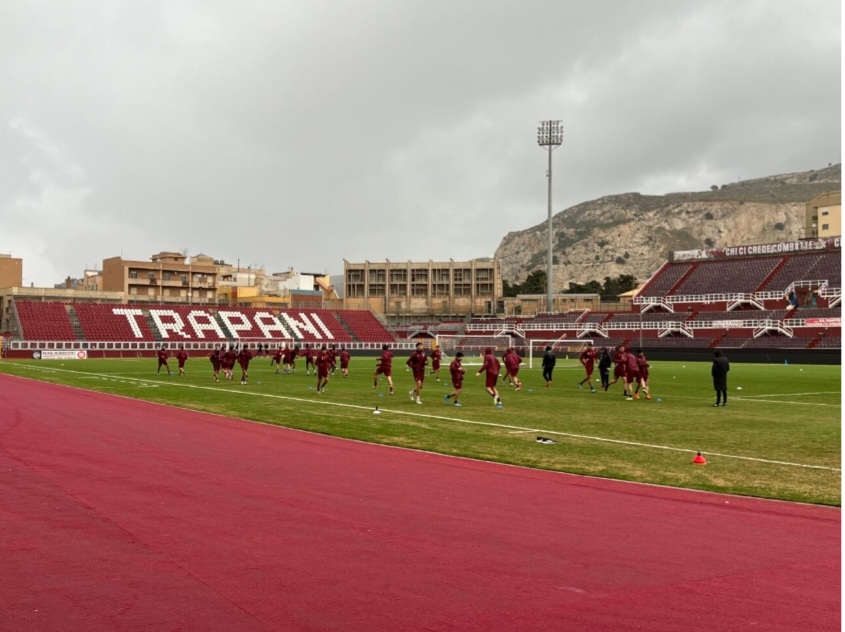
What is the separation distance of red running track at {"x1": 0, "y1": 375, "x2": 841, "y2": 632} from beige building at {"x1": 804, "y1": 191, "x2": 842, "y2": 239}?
126 m

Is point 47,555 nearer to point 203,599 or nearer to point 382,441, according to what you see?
point 203,599

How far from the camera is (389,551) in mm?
7656

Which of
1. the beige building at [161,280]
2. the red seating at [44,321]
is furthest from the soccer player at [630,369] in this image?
the beige building at [161,280]

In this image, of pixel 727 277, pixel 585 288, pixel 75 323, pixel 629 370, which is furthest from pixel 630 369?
pixel 585 288

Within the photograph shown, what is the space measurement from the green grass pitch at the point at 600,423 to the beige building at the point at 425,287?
3549 inches

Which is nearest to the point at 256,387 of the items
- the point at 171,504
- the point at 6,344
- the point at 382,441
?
the point at 382,441

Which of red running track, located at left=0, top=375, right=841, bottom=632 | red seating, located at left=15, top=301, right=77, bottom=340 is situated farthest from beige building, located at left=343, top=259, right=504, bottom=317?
red running track, located at left=0, top=375, right=841, bottom=632

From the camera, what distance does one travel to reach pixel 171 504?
9.72 m

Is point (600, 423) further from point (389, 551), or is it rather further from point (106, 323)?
point (106, 323)

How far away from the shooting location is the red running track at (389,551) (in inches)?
233

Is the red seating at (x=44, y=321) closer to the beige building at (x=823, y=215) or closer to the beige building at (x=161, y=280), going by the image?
the beige building at (x=161, y=280)

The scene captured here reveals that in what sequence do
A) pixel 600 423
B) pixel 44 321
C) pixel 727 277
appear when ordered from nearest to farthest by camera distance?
1. pixel 600 423
2. pixel 44 321
3. pixel 727 277

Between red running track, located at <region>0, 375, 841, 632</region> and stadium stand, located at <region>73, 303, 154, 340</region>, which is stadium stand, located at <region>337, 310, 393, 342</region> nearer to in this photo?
stadium stand, located at <region>73, 303, 154, 340</region>

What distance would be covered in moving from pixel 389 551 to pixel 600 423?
13.0m
